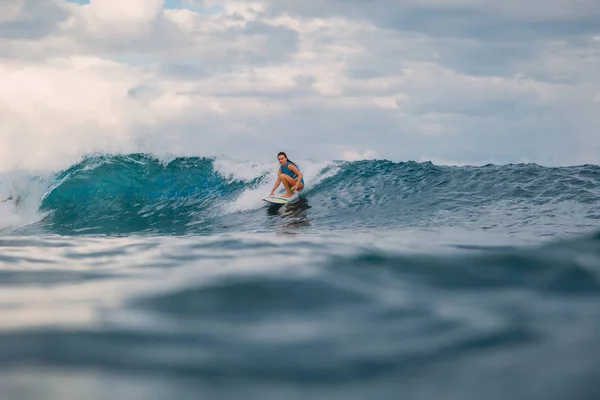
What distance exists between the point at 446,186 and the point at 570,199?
11.5ft

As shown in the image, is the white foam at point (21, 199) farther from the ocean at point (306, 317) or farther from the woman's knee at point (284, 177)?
the ocean at point (306, 317)

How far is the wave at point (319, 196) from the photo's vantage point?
36.4 ft

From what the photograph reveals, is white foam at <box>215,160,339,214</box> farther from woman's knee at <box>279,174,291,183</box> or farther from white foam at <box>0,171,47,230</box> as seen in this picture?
white foam at <box>0,171,47,230</box>

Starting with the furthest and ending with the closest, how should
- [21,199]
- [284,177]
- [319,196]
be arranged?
[21,199]
[319,196]
[284,177]

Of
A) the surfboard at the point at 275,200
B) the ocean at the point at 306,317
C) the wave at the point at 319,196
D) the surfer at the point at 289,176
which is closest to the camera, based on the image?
the ocean at the point at 306,317

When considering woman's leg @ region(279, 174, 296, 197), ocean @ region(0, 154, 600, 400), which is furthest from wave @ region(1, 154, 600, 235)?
ocean @ region(0, 154, 600, 400)

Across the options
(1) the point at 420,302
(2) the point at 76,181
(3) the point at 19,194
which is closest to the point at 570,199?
(1) the point at 420,302

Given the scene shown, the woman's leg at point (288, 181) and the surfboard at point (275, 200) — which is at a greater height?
the woman's leg at point (288, 181)

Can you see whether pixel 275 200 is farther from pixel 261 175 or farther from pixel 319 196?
pixel 261 175

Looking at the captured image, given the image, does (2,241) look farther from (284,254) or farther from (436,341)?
(436,341)

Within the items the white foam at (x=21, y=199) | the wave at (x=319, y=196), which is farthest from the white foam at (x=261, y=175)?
the white foam at (x=21, y=199)

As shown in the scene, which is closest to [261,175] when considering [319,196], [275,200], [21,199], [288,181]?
[319,196]

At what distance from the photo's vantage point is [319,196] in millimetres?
15312

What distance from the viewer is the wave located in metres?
11.1
